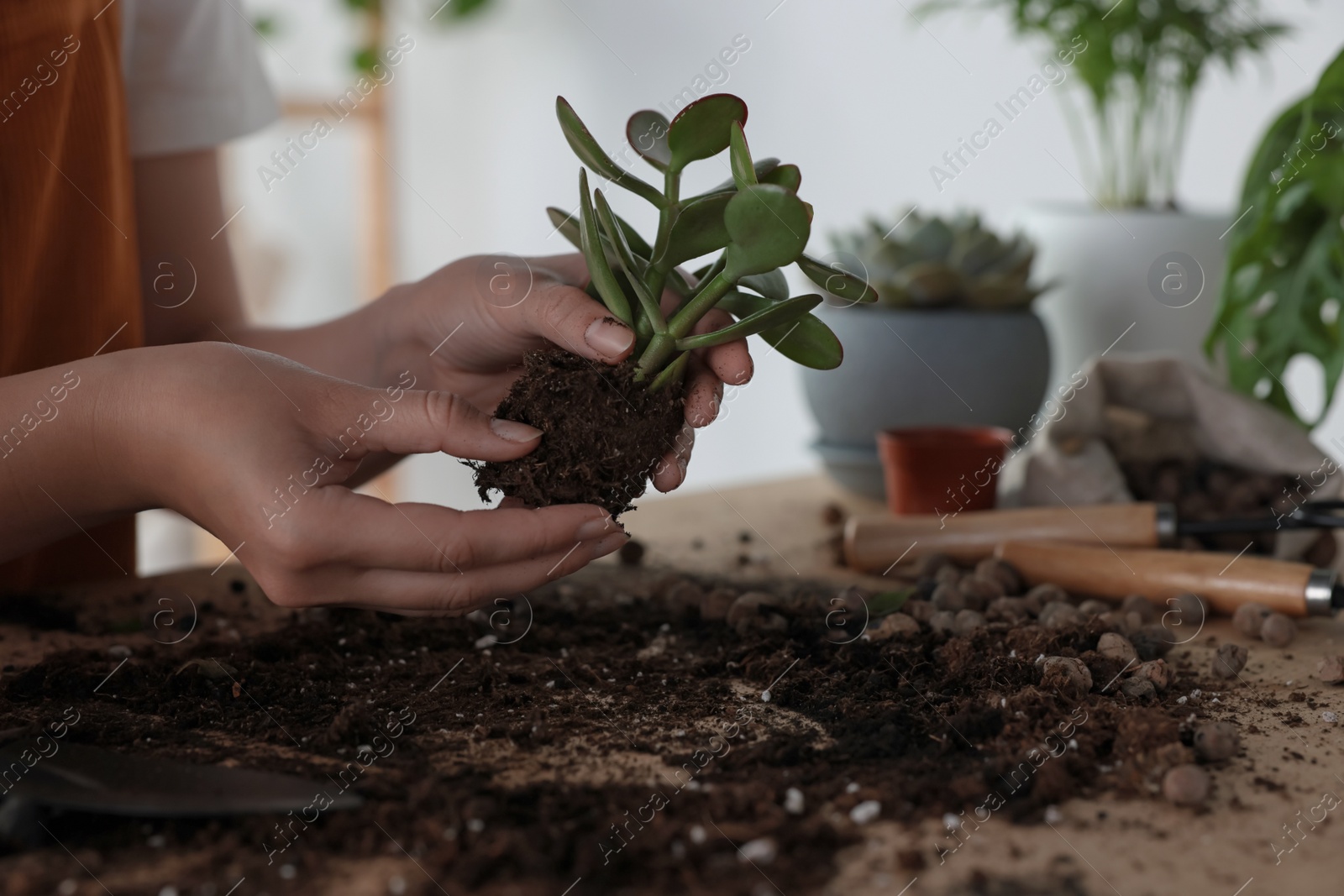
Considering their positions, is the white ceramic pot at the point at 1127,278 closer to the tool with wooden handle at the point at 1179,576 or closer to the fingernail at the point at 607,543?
the tool with wooden handle at the point at 1179,576

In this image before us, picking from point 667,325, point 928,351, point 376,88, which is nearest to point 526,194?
point 376,88

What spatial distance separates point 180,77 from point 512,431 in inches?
30.7

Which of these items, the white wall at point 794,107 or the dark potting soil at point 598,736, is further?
the white wall at point 794,107

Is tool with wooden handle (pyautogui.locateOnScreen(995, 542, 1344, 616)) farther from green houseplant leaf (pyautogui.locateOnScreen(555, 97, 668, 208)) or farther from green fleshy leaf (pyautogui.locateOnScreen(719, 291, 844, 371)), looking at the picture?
green houseplant leaf (pyautogui.locateOnScreen(555, 97, 668, 208))

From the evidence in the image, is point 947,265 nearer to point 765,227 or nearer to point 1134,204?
point 1134,204

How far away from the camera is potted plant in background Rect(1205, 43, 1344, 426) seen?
129cm

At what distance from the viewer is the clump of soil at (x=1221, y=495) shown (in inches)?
49.0

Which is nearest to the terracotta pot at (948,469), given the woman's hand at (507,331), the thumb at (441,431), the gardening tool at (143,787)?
the woman's hand at (507,331)

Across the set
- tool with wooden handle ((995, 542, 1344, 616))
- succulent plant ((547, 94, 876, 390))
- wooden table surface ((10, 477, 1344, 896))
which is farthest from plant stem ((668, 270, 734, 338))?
tool with wooden handle ((995, 542, 1344, 616))

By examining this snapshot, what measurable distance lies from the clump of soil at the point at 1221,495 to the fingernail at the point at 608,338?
79 centimetres

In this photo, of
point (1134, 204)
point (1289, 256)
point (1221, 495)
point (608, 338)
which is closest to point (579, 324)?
point (608, 338)

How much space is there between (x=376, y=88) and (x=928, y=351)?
119 inches

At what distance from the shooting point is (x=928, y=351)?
1479mm

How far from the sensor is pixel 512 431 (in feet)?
2.65
